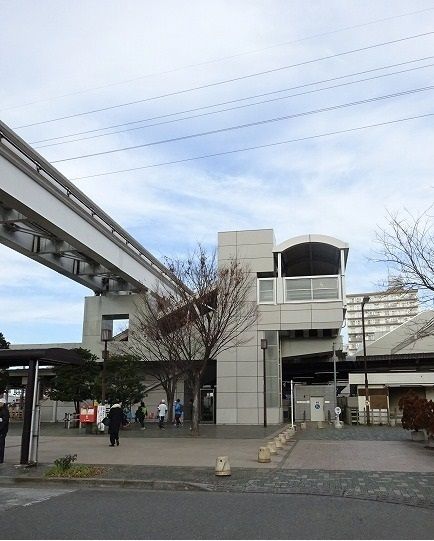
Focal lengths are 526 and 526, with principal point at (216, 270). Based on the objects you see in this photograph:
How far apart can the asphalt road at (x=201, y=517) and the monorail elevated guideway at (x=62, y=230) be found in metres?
16.3

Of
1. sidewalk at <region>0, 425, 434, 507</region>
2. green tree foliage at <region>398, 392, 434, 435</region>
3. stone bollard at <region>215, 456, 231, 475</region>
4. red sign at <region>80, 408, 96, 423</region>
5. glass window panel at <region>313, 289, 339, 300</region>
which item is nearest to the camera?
sidewalk at <region>0, 425, 434, 507</region>

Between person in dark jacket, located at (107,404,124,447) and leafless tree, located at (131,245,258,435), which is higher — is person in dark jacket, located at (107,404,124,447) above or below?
below

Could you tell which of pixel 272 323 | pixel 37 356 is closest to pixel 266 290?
pixel 272 323

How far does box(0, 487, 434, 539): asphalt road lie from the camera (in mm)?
6703

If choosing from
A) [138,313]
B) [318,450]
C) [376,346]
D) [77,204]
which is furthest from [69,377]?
[376,346]

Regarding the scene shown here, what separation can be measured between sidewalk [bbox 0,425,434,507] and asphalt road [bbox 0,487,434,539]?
82 centimetres

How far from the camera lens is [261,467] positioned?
1289 centimetres

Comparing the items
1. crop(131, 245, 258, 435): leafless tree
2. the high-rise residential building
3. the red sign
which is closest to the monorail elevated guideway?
crop(131, 245, 258, 435): leafless tree

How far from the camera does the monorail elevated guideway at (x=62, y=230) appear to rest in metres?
23.2

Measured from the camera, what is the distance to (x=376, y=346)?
61.7m

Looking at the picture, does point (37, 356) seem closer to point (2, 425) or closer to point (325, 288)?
point (2, 425)

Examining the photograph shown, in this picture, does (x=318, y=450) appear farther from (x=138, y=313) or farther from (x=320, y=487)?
(x=138, y=313)

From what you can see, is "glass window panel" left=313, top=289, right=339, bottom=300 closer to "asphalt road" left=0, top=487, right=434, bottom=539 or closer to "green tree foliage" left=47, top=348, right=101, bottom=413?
"green tree foliage" left=47, top=348, right=101, bottom=413

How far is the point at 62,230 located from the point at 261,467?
1848 centimetres
